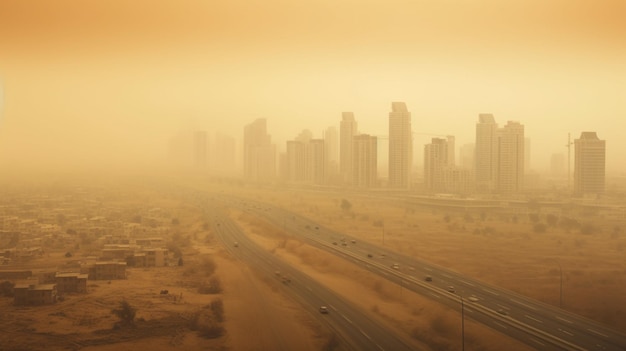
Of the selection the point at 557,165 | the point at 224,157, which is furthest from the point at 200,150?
the point at 557,165

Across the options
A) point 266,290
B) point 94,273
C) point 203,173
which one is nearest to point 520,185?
point 203,173

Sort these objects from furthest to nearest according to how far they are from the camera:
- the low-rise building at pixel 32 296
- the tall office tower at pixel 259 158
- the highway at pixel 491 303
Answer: the tall office tower at pixel 259 158 → the low-rise building at pixel 32 296 → the highway at pixel 491 303

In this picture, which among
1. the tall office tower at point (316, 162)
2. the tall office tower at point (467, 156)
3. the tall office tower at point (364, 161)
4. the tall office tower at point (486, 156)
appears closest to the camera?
the tall office tower at point (486, 156)

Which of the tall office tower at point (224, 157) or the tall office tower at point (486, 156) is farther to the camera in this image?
the tall office tower at point (224, 157)

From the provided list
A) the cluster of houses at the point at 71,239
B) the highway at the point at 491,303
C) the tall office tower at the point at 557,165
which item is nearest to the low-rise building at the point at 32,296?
the cluster of houses at the point at 71,239

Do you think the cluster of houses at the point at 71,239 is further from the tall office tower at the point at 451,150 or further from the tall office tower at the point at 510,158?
the tall office tower at the point at 510,158

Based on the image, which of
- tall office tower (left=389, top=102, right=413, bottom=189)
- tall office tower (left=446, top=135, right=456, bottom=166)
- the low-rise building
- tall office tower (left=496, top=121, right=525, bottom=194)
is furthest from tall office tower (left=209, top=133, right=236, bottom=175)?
the low-rise building

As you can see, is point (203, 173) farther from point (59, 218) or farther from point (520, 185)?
point (520, 185)
